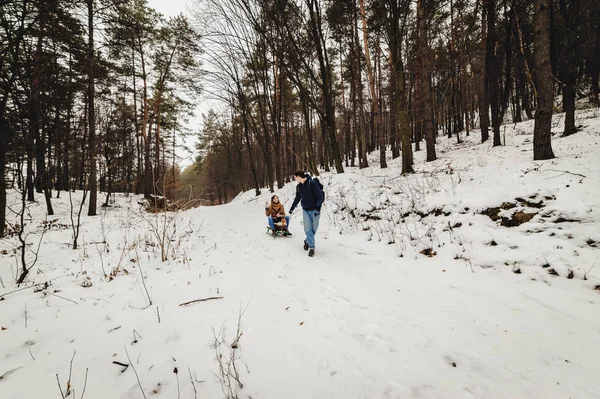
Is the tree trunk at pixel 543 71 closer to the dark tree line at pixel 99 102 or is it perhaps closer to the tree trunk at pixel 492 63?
the tree trunk at pixel 492 63

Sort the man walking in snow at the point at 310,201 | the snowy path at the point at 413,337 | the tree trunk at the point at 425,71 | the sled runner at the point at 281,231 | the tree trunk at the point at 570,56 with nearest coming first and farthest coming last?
the snowy path at the point at 413,337 → the man walking in snow at the point at 310,201 → the sled runner at the point at 281,231 → the tree trunk at the point at 570,56 → the tree trunk at the point at 425,71

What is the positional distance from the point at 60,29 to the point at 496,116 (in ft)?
61.7

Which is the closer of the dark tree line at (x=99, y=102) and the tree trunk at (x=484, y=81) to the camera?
the dark tree line at (x=99, y=102)

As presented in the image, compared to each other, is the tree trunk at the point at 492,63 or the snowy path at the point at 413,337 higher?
the tree trunk at the point at 492,63

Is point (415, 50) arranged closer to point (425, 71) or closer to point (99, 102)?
point (425, 71)

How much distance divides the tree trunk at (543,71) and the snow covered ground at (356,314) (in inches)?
65.2

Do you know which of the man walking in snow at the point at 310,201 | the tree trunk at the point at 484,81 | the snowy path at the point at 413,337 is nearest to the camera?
the snowy path at the point at 413,337

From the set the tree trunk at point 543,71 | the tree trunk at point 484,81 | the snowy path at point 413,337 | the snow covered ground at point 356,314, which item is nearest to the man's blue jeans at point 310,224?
the snow covered ground at point 356,314

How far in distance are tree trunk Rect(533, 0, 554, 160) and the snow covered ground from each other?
1.66m

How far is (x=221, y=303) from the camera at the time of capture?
298cm

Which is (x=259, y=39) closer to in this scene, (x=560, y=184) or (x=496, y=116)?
(x=496, y=116)

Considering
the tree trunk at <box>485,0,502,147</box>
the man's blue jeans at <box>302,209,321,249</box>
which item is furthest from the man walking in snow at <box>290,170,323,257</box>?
the tree trunk at <box>485,0,502,147</box>

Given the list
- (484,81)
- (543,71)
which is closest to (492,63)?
(484,81)

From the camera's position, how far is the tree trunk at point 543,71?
604 cm
